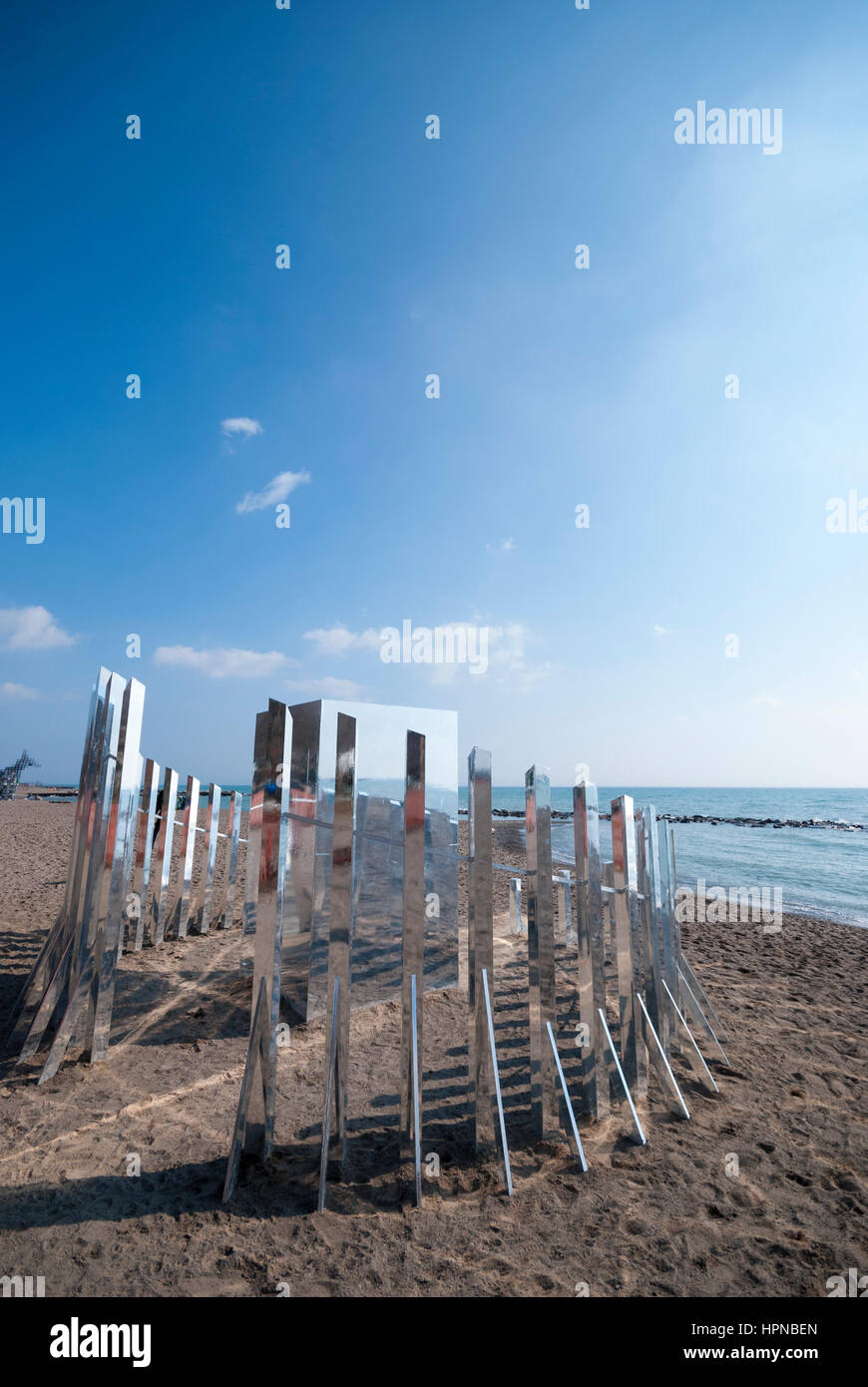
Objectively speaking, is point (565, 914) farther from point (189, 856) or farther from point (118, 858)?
point (118, 858)

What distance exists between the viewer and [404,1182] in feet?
11.6

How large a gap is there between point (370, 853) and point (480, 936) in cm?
276

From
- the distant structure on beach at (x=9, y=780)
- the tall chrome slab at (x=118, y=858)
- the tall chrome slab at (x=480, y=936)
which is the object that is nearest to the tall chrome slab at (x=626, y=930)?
the tall chrome slab at (x=480, y=936)

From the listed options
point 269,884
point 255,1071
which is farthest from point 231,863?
point 255,1071

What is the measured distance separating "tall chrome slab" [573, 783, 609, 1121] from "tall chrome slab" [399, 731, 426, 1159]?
118 cm

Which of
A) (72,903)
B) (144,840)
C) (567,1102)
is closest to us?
(567,1102)

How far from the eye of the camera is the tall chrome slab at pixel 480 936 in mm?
3832

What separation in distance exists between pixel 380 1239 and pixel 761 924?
12.0 m

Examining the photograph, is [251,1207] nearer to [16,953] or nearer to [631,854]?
[631,854]

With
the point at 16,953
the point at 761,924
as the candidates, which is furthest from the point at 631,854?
the point at 761,924

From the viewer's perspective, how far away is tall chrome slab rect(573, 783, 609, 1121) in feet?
14.3

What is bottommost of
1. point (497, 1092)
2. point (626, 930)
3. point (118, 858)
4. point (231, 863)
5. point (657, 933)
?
point (497, 1092)
